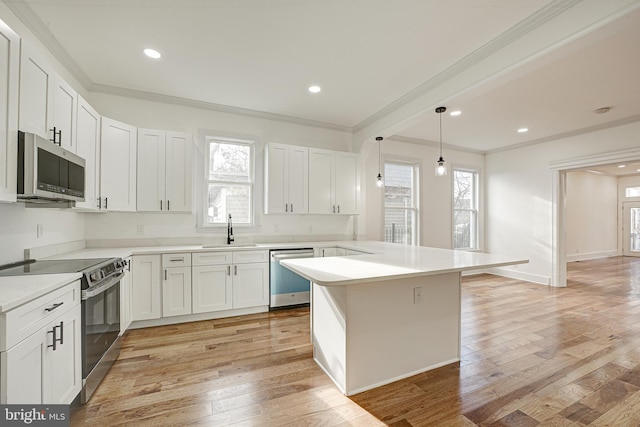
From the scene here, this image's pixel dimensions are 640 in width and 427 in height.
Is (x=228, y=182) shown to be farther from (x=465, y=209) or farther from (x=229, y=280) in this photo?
(x=465, y=209)

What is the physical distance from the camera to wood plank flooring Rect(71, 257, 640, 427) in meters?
1.81

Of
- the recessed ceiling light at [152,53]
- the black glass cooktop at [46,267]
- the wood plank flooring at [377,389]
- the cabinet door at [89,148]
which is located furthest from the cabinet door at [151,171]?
the wood plank flooring at [377,389]

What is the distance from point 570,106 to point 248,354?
5251mm

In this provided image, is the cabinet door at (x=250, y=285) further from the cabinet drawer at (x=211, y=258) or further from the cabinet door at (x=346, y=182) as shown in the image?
the cabinet door at (x=346, y=182)

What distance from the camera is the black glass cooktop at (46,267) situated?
1.87 metres

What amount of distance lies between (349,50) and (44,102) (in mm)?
2551

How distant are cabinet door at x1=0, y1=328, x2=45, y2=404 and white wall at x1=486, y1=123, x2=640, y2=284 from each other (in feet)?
23.3

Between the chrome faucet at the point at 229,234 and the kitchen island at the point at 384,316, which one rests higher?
the chrome faucet at the point at 229,234

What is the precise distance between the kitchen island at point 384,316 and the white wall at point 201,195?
2.10 meters

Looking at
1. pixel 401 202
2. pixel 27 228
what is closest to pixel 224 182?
pixel 27 228

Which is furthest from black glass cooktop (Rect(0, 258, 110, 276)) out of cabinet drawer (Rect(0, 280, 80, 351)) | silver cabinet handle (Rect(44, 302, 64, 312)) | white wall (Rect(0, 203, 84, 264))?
silver cabinet handle (Rect(44, 302, 64, 312))

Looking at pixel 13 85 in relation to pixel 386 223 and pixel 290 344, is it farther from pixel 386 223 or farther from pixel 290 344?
pixel 386 223

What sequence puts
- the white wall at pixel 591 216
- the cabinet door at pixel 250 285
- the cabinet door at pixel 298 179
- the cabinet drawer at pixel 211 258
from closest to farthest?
the cabinet drawer at pixel 211 258
the cabinet door at pixel 250 285
the cabinet door at pixel 298 179
the white wall at pixel 591 216

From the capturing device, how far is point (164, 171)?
357 cm
